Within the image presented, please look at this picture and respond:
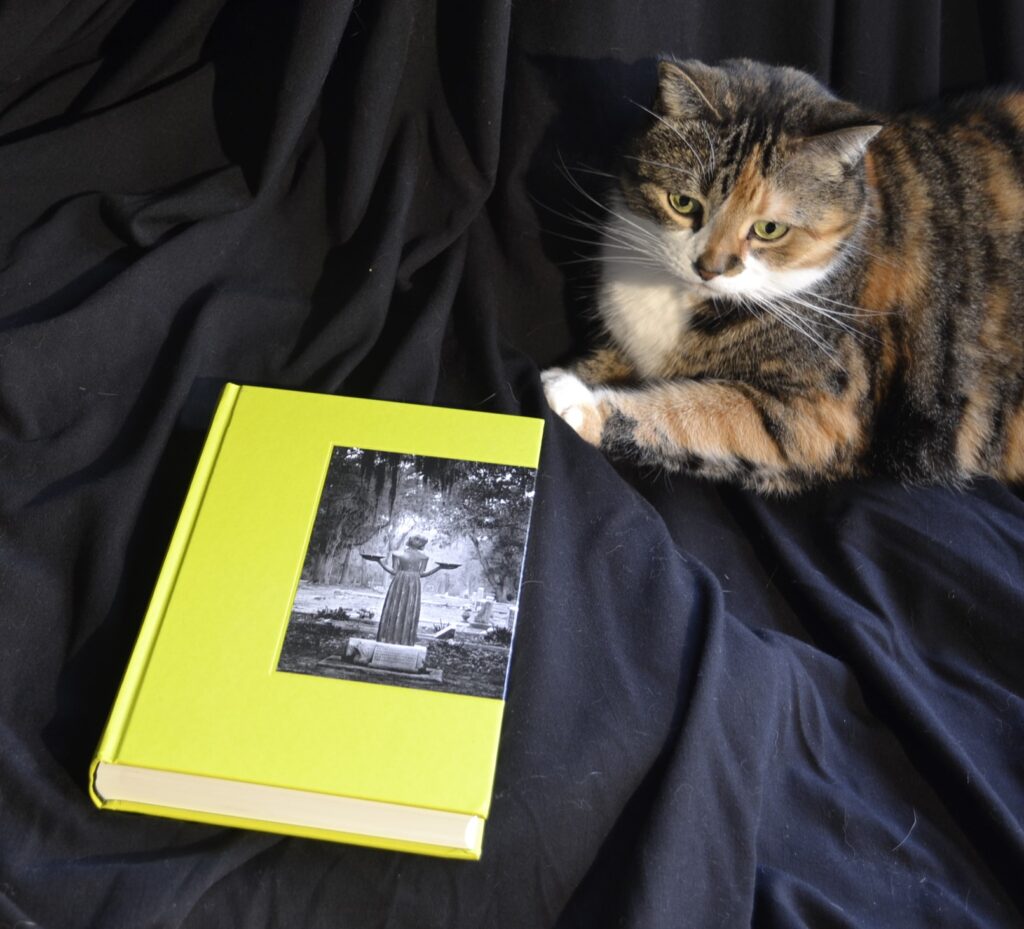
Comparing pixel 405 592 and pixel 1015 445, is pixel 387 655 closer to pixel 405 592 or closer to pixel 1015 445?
pixel 405 592

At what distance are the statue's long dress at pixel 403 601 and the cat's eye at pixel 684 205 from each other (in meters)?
0.53

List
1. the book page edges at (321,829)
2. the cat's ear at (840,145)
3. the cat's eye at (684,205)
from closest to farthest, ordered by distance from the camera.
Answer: the book page edges at (321,829) < the cat's ear at (840,145) < the cat's eye at (684,205)

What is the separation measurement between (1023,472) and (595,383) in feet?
1.78

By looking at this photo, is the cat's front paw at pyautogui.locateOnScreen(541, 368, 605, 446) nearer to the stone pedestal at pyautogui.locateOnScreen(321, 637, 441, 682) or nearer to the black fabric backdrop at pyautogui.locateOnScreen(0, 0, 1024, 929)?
the black fabric backdrop at pyautogui.locateOnScreen(0, 0, 1024, 929)

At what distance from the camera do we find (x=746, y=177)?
1037 mm

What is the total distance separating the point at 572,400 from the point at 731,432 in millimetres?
198

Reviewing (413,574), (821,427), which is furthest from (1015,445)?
(413,574)

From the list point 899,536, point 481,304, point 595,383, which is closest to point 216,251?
point 481,304

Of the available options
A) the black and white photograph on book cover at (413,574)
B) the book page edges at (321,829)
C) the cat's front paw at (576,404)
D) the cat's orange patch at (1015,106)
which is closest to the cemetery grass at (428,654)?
the black and white photograph on book cover at (413,574)

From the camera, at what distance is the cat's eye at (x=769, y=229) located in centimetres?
106

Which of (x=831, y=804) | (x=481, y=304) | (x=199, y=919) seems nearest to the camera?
(x=199, y=919)

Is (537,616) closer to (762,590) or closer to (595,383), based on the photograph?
(762,590)

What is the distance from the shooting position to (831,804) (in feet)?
2.71

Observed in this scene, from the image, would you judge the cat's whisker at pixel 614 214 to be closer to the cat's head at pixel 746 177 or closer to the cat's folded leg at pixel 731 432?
the cat's head at pixel 746 177
